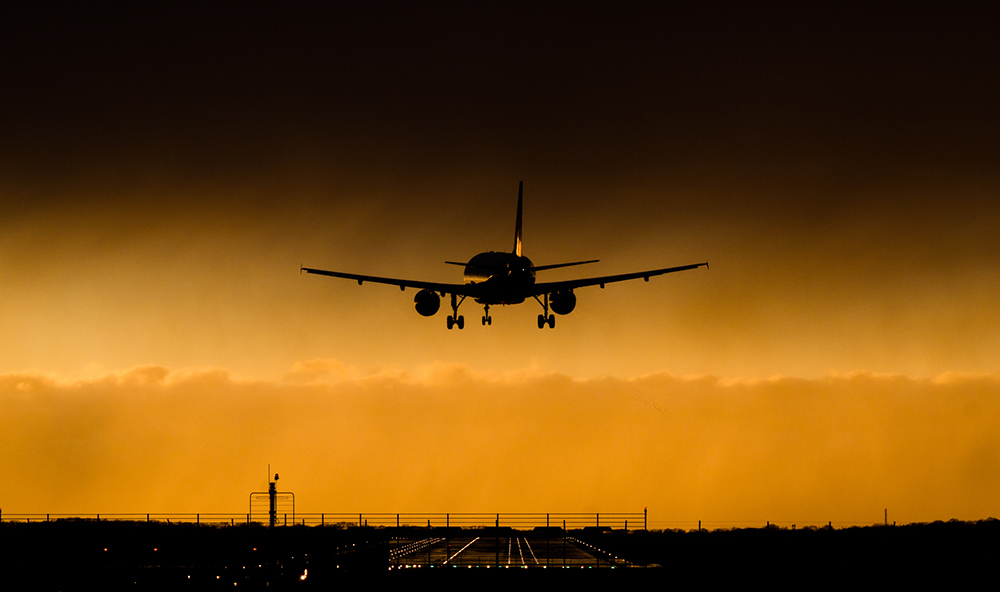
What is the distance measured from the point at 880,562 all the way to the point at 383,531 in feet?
188

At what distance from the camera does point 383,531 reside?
4604 inches

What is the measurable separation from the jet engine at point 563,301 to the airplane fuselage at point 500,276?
403cm

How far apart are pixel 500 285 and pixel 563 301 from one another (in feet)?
24.7

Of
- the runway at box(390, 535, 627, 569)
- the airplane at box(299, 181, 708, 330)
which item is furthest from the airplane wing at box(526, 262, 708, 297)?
the runway at box(390, 535, 627, 569)

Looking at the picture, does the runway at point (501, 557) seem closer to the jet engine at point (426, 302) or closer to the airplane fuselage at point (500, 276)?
the airplane fuselage at point (500, 276)

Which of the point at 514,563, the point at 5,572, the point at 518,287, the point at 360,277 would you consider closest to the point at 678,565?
the point at 514,563

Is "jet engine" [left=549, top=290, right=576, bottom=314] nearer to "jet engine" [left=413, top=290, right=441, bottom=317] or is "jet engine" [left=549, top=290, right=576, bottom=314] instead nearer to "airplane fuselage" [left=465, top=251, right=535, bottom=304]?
"airplane fuselage" [left=465, top=251, right=535, bottom=304]

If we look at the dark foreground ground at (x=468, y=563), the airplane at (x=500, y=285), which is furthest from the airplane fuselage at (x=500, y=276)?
the dark foreground ground at (x=468, y=563)

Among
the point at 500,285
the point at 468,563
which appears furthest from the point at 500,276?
the point at 468,563

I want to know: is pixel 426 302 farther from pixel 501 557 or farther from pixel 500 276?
pixel 501 557

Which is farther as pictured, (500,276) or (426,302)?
(426,302)

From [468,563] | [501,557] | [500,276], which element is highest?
[500,276]

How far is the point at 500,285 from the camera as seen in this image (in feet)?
234

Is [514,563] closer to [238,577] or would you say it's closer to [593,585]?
[593,585]
